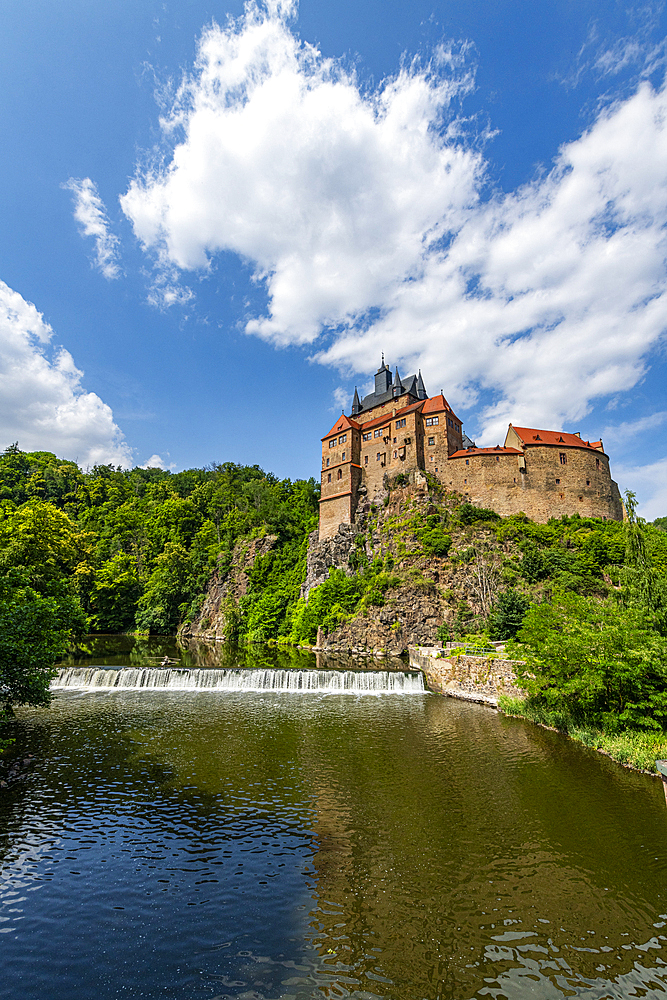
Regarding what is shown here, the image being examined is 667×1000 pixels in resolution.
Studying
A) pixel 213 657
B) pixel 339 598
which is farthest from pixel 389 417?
pixel 213 657

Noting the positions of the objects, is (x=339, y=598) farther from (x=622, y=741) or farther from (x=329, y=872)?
(x=329, y=872)

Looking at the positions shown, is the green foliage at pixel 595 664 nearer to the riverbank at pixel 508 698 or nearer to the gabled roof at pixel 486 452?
the riverbank at pixel 508 698

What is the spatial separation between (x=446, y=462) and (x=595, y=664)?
38.7 m

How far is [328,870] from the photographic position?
29.7 ft

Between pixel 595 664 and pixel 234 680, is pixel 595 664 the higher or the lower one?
the higher one

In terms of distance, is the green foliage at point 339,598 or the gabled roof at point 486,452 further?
the gabled roof at point 486,452

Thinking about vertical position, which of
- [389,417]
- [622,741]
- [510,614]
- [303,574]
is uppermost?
[389,417]

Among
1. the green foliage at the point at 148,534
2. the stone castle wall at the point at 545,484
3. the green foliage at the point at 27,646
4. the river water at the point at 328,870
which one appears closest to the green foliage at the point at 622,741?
the river water at the point at 328,870

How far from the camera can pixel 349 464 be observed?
192ft

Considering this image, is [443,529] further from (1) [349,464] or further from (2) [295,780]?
(2) [295,780]

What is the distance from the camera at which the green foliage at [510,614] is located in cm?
2847

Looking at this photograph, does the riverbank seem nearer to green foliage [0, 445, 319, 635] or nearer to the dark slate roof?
green foliage [0, 445, 319, 635]

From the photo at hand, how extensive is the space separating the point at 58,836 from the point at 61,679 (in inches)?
816

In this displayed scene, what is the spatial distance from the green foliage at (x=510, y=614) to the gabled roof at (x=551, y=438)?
87.3ft
